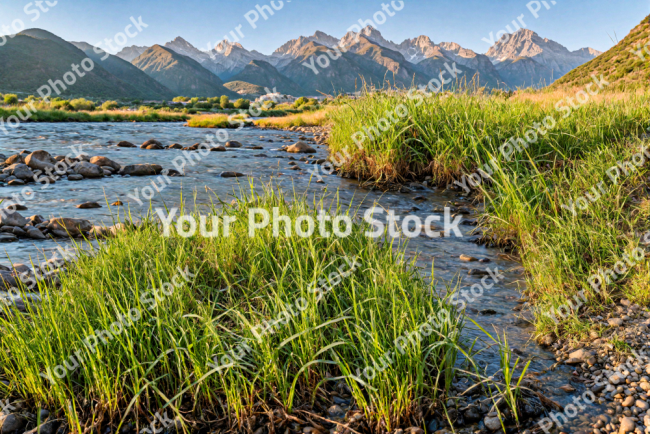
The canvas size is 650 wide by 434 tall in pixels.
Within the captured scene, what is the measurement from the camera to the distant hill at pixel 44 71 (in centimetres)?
9712

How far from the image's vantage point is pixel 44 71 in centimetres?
10581

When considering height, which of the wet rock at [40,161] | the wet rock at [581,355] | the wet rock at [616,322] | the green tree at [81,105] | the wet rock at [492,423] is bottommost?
the wet rock at [492,423]

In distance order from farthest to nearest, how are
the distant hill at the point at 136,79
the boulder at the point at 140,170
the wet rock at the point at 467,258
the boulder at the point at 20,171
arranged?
the distant hill at the point at 136,79 < the boulder at the point at 140,170 < the boulder at the point at 20,171 < the wet rock at the point at 467,258

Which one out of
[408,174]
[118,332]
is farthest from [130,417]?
[408,174]

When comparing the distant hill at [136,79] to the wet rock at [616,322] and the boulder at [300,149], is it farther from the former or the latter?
the wet rock at [616,322]

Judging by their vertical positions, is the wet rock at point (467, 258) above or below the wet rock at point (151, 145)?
below

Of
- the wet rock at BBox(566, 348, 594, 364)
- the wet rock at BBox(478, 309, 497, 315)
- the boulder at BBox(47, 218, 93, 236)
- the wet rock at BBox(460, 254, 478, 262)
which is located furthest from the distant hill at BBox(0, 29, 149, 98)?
the wet rock at BBox(566, 348, 594, 364)

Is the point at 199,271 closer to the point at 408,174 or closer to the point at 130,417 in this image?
the point at 130,417

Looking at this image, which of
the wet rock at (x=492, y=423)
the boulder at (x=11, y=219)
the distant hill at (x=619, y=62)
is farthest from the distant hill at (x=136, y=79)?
the wet rock at (x=492, y=423)

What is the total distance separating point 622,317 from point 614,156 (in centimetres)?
350

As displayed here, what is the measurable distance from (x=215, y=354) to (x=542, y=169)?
627 cm

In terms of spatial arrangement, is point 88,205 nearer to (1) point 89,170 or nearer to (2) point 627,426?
(1) point 89,170

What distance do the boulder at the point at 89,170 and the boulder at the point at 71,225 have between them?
4396mm

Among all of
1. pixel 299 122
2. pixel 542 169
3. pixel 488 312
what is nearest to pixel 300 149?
pixel 542 169
